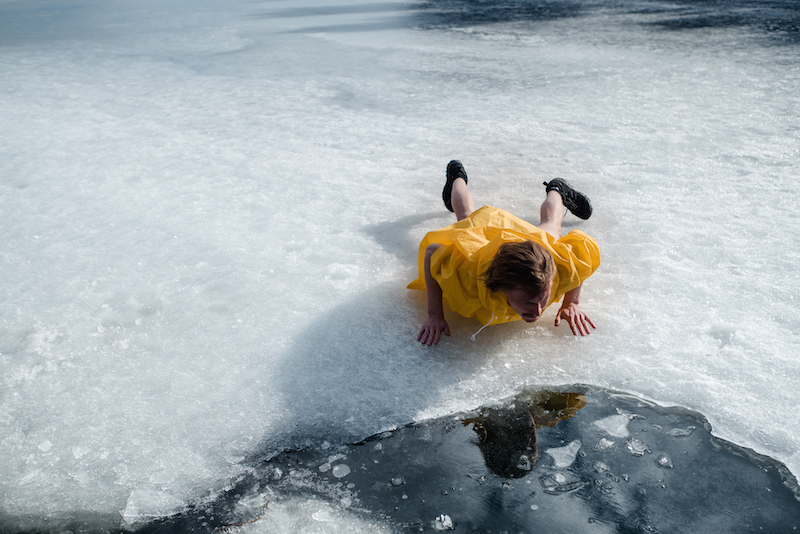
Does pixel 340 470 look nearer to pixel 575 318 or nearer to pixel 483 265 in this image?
pixel 483 265

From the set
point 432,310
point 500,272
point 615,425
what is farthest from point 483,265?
point 615,425

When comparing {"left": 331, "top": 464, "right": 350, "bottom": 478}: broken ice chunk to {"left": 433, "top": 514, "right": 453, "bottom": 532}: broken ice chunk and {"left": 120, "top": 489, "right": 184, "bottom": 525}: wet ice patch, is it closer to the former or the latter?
{"left": 433, "top": 514, "right": 453, "bottom": 532}: broken ice chunk

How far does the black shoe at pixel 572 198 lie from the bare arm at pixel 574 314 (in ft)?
2.41

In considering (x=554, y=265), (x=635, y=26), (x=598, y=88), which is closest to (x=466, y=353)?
(x=554, y=265)

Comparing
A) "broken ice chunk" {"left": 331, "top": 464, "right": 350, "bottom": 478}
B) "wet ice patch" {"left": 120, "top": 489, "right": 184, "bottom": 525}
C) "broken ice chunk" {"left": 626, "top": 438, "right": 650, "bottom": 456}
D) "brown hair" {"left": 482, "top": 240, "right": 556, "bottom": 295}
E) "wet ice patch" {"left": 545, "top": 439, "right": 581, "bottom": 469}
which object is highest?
"brown hair" {"left": 482, "top": 240, "right": 556, "bottom": 295}

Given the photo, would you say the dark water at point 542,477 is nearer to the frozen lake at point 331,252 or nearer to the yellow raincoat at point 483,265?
the frozen lake at point 331,252

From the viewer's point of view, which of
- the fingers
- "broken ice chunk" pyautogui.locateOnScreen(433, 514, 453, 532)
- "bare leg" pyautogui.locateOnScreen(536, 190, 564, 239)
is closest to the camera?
"broken ice chunk" pyautogui.locateOnScreen(433, 514, 453, 532)

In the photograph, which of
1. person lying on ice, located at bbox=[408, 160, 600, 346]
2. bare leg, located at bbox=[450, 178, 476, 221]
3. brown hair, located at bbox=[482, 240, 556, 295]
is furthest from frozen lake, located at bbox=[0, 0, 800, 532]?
brown hair, located at bbox=[482, 240, 556, 295]

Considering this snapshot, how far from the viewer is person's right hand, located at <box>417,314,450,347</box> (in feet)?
6.99

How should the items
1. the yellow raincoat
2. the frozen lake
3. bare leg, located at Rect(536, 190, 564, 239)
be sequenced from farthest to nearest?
bare leg, located at Rect(536, 190, 564, 239)
the yellow raincoat
the frozen lake

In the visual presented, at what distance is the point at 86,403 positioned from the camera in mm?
1899

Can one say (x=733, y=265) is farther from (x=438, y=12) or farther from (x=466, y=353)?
(x=438, y=12)

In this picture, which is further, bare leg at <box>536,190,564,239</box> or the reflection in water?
bare leg at <box>536,190,564,239</box>

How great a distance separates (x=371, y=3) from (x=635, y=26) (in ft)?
14.7
